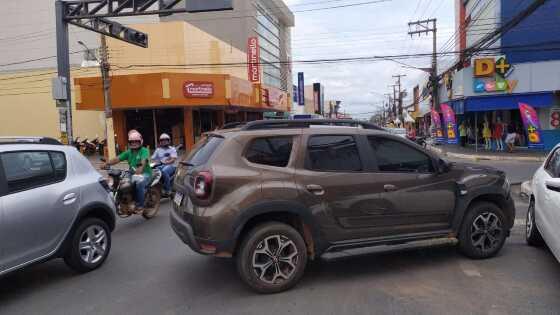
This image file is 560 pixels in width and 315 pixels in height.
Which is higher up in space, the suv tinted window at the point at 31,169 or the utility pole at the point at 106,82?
the utility pole at the point at 106,82

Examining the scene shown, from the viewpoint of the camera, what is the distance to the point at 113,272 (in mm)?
5395

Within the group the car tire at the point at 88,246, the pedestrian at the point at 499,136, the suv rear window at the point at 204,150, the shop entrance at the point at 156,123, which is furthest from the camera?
the shop entrance at the point at 156,123

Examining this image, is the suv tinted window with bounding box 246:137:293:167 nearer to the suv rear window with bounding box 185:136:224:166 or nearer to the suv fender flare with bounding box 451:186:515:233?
the suv rear window with bounding box 185:136:224:166

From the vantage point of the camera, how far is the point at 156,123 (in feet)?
94.2

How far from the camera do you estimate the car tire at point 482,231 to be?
5316 mm

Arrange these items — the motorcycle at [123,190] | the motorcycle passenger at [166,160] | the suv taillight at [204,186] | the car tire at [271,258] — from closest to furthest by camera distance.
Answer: the suv taillight at [204,186] < the car tire at [271,258] < the motorcycle at [123,190] < the motorcycle passenger at [166,160]

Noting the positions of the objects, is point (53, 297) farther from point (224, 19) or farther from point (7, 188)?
point (224, 19)

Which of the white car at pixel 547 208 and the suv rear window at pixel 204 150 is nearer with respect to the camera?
the white car at pixel 547 208

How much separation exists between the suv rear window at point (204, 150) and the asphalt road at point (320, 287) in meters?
1.31

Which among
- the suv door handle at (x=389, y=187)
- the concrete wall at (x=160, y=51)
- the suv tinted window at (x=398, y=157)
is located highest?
the concrete wall at (x=160, y=51)

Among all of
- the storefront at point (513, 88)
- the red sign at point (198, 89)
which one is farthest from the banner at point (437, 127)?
the red sign at point (198, 89)

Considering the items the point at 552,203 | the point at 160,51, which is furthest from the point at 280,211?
the point at 160,51

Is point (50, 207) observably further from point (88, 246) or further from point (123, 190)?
point (123, 190)

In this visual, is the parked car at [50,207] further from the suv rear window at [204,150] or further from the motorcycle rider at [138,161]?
the motorcycle rider at [138,161]
